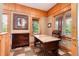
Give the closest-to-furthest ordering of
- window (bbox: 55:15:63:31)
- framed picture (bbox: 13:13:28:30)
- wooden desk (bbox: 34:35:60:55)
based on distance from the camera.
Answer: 1. window (bbox: 55:15:63:31)
2. wooden desk (bbox: 34:35:60:55)
3. framed picture (bbox: 13:13:28:30)

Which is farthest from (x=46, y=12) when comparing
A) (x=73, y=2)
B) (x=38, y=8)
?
(x=73, y=2)

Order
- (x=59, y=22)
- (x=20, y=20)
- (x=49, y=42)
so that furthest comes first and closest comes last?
(x=20, y=20) → (x=49, y=42) → (x=59, y=22)

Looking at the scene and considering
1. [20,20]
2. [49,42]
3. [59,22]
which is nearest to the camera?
[59,22]

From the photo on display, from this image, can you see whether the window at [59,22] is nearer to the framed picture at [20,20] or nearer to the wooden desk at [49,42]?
the wooden desk at [49,42]

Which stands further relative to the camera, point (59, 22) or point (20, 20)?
point (20, 20)

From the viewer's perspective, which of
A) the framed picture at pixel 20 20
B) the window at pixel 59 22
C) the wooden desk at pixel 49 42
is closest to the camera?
the window at pixel 59 22

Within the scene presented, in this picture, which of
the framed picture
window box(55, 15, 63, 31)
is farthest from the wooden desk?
the framed picture

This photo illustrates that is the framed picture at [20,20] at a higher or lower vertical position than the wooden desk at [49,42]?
higher

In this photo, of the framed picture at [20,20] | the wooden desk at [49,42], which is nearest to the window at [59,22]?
the wooden desk at [49,42]

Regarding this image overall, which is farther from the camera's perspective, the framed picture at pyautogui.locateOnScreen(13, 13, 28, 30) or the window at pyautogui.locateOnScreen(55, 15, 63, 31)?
the framed picture at pyautogui.locateOnScreen(13, 13, 28, 30)

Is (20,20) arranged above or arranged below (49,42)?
above

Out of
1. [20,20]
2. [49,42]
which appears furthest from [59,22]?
[20,20]

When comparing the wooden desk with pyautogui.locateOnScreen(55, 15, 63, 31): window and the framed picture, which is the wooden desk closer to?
pyautogui.locateOnScreen(55, 15, 63, 31): window

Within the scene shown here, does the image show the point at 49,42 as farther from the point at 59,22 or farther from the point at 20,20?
the point at 20,20
